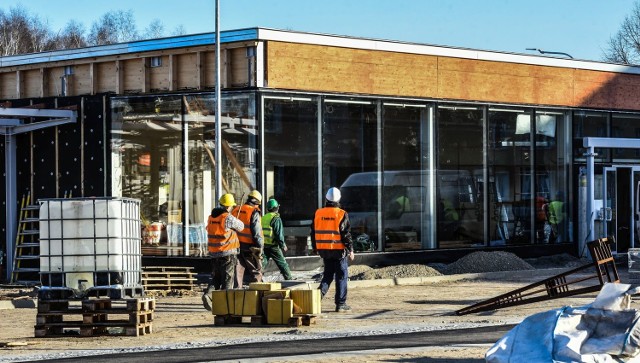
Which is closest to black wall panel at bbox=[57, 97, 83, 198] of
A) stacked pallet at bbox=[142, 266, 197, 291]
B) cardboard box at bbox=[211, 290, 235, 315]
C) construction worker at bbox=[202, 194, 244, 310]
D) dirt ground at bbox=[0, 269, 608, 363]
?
stacked pallet at bbox=[142, 266, 197, 291]

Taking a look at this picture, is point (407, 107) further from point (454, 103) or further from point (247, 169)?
point (247, 169)

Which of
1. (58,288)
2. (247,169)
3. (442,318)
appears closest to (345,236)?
(442,318)

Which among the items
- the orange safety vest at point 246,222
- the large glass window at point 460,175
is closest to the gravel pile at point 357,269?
the large glass window at point 460,175

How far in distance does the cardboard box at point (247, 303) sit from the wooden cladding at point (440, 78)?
9.23m

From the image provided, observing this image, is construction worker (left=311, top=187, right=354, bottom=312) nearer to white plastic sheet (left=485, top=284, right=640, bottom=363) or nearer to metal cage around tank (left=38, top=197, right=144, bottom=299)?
→ metal cage around tank (left=38, top=197, right=144, bottom=299)

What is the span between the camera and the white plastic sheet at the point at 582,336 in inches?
483

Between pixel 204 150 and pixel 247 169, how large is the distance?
121 cm

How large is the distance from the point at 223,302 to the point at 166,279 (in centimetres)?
644

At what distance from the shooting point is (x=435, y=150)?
31.6 metres

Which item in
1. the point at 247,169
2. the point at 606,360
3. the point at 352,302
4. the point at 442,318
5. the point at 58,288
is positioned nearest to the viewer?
the point at 606,360

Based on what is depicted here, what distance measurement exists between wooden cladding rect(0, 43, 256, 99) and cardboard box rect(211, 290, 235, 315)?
357 inches

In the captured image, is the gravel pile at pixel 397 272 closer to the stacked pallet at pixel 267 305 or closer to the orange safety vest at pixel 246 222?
the orange safety vest at pixel 246 222

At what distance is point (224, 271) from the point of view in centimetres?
2117

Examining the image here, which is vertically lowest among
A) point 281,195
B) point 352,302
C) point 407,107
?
point 352,302
